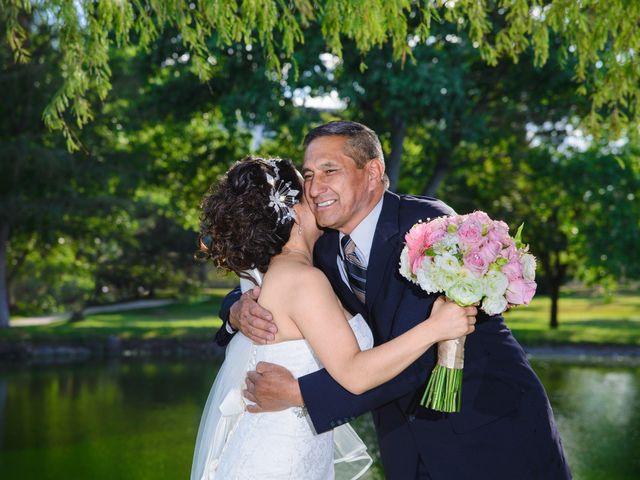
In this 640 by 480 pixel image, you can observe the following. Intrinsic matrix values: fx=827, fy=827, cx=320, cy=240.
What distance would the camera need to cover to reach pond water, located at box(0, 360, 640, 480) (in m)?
8.66

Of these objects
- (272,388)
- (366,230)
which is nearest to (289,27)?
(366,230)

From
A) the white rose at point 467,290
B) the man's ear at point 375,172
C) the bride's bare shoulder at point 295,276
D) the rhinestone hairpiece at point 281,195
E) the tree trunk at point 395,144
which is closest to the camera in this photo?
the white rose at point 467,290

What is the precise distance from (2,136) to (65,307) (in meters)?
14.0

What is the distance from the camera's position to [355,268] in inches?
135

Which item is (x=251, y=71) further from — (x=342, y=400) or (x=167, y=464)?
(x=342, y=400)

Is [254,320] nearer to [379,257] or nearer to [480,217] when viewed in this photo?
[379,257]

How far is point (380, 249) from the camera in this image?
317 cm

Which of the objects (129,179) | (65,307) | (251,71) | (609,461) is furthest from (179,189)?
(609,461)

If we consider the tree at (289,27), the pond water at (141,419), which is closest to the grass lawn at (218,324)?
the pond water at (141,419)

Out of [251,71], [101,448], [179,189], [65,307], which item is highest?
[251,71]

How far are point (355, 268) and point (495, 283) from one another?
78cm

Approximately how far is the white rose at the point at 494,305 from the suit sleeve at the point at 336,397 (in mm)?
442

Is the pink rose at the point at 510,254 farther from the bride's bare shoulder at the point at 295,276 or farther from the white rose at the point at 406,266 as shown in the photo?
the bride's bare shoulder at the point at 295,276

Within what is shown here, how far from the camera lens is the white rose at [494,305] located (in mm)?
2775
